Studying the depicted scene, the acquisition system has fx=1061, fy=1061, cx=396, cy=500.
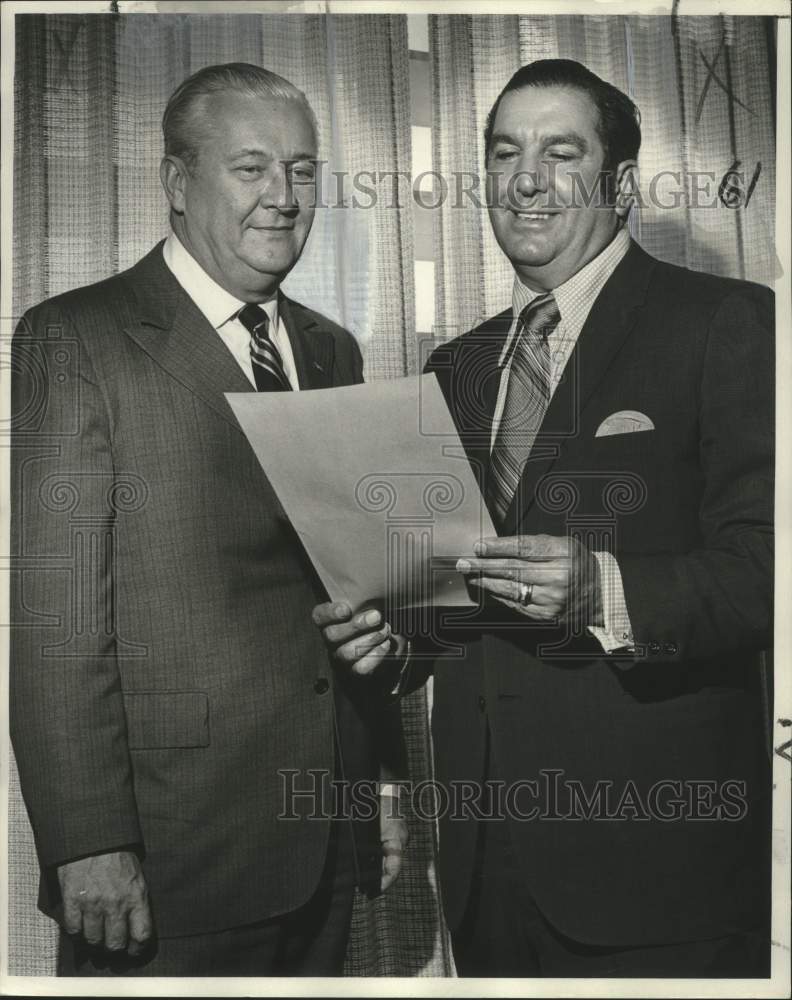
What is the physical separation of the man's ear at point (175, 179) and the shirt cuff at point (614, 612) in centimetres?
96

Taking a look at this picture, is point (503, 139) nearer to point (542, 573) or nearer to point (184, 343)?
point (184, 343)

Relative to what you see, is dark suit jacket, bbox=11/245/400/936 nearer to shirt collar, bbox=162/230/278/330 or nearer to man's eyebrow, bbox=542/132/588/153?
shirt collar, bbox=162/230/278/330

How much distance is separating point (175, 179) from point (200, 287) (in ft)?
0.66

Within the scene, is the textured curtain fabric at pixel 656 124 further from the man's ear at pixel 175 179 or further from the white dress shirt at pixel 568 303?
the man's ear at pixel 175 179

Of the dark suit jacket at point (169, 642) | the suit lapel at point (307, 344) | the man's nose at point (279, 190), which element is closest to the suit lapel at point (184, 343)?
the dark suit jacket at point (169, 642)

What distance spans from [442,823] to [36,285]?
1202mm

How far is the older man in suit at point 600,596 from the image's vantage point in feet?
5.95

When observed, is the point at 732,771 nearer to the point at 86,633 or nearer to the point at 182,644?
the point at 182,644

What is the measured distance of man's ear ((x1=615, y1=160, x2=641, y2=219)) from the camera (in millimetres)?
1890

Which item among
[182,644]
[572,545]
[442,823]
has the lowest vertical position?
[442,823]

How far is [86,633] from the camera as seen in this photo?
5.97ft

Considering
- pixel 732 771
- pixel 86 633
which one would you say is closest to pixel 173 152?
pixel 86 633
